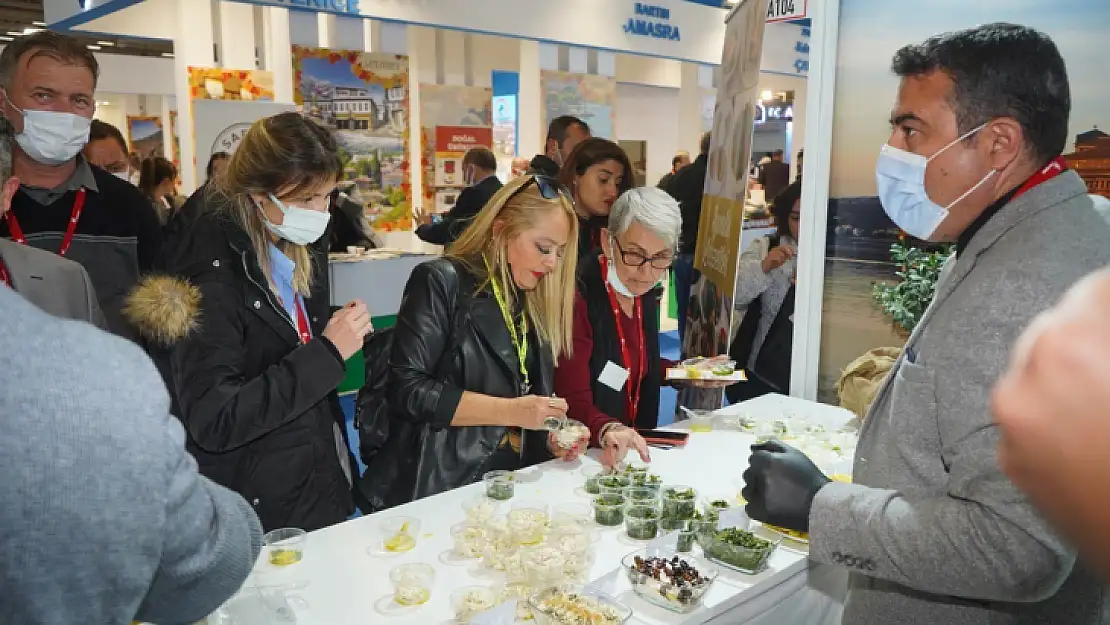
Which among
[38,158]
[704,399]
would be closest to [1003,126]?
[704,399]

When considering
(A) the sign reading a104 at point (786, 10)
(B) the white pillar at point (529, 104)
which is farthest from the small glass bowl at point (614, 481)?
(B) the white pillar at point (529, 104)

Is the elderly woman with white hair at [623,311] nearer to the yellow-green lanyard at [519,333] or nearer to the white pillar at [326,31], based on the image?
the yellow-green lanyard at [519,333]

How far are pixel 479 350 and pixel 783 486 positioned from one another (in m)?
1.11

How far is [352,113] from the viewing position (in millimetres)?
8734

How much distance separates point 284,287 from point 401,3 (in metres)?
4.75

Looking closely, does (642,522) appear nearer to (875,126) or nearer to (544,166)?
(875,126)

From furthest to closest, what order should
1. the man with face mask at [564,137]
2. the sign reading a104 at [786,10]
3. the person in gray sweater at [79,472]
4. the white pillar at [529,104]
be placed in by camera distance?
the white pillar at [529,104] → the man with face mask at [564,137] → the sign reading a104 at [786,10] → the person in gray sweater at [79,472]

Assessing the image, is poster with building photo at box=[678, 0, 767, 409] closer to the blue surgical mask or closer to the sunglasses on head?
the sunglasses on head

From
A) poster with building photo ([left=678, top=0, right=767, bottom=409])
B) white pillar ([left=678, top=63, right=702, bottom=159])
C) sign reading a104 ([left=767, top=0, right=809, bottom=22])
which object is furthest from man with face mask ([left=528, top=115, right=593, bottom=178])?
white pillar ([left=678, top=63, right=702, bottom=159])

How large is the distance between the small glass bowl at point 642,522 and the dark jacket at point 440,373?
1.90ft

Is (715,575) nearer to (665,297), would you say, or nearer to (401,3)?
(401,3)

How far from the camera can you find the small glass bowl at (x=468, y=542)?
1793 millimetres

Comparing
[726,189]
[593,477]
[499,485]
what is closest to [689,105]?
[726,189]

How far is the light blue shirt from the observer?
2.18 metres
